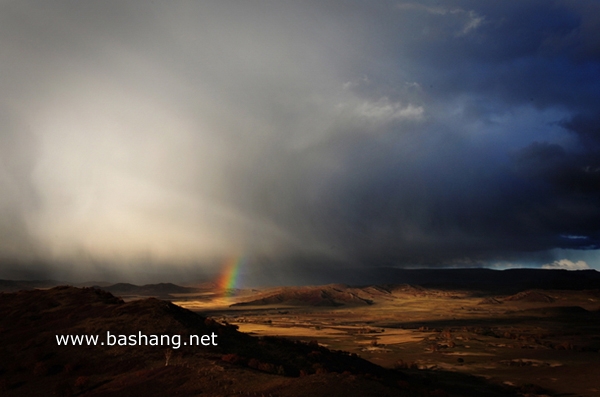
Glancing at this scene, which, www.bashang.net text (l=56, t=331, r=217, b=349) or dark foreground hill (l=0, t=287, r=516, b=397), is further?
www.bashang.net text (l=56, t=331, r=217, b=349)

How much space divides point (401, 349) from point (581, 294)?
14119cm

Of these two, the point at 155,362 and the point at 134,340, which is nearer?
the point at 155,362

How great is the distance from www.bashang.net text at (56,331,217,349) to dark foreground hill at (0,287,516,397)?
0.87ft

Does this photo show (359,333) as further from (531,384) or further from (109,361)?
(109,361)

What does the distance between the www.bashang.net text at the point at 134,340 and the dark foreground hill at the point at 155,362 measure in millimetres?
265

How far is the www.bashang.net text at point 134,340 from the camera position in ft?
97.0

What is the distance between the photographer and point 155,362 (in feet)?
87.1

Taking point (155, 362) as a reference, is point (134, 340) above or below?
above

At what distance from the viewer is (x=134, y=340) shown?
29938 mm

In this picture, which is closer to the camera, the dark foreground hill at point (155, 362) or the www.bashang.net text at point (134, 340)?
the dark foreground hill at point (155, 362)

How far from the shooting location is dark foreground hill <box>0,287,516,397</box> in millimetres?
21953

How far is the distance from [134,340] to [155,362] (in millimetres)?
4249

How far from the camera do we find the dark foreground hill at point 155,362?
2195 cm

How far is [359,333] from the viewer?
80.1m
